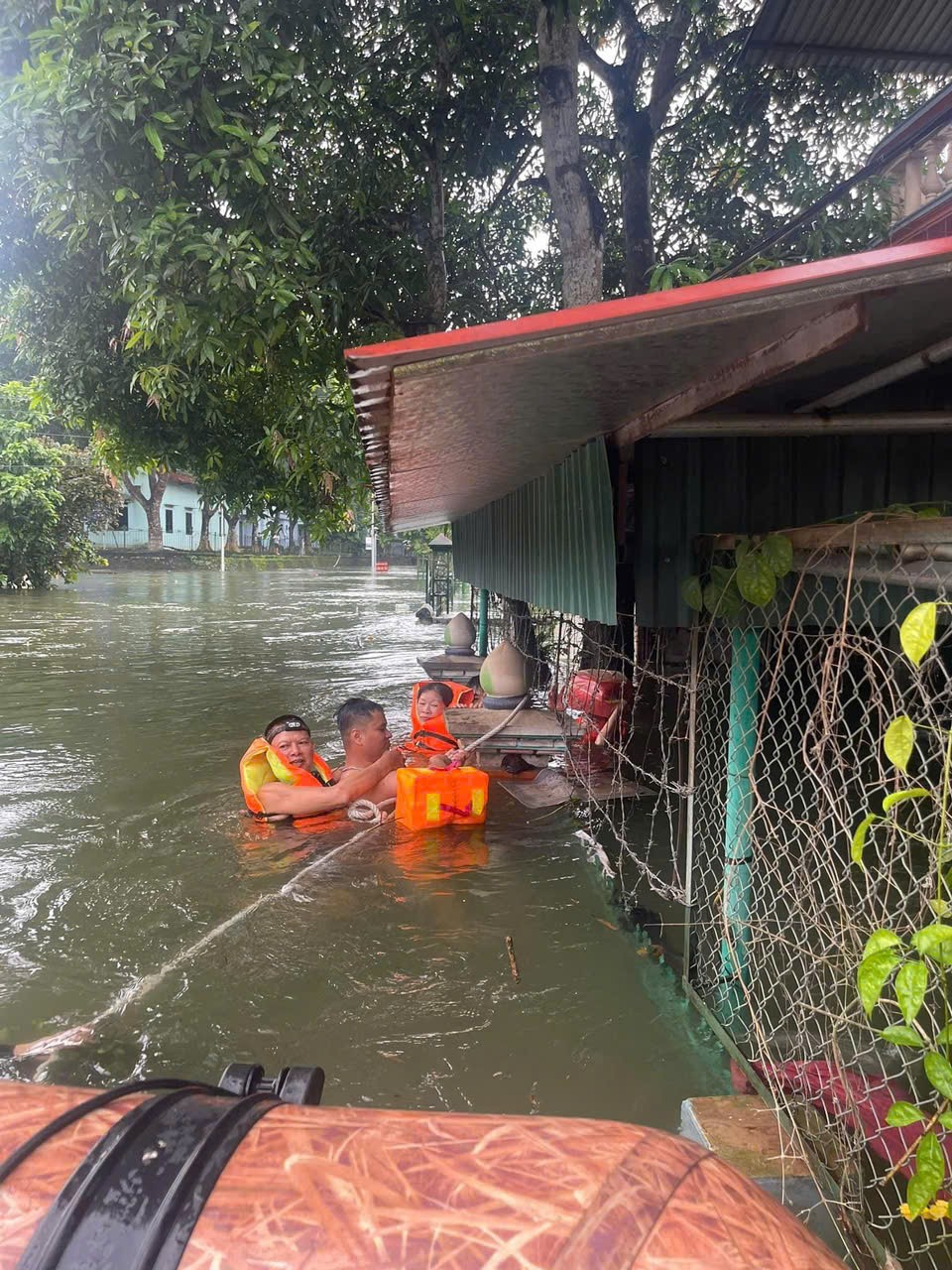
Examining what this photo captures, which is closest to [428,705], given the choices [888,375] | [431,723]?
[431,723]

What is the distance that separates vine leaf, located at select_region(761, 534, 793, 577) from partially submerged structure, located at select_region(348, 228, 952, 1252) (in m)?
0.04

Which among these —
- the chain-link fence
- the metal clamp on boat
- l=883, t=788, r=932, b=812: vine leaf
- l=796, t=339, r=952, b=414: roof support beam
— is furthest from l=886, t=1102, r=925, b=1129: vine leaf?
l=796, t=339, r=952, b=414: roof support beam

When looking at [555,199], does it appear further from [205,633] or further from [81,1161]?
[205,633]

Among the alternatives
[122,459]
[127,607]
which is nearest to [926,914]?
[122,459]

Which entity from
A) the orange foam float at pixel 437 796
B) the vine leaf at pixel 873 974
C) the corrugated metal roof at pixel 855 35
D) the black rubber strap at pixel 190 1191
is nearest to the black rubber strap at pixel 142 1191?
the black rubber strap at pixel 190 1191

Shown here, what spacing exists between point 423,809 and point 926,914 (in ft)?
11.2

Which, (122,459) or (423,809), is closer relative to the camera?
(423,809)

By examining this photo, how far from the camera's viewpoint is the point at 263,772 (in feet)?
22.9

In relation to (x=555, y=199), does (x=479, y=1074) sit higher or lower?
lower

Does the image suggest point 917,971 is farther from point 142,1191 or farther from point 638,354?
point 638,354

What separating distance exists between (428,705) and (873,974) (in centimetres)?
619

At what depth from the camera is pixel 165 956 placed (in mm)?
4848

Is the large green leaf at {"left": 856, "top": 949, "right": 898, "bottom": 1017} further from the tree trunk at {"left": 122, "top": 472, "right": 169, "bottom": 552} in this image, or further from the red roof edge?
the tree trunk at {"left": 122, "top": 472, "right": 169, "bottom": 552}

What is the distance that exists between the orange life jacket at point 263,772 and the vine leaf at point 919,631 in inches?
219
